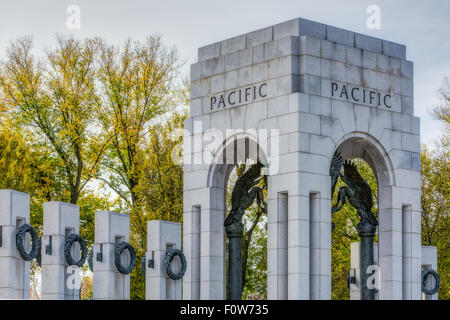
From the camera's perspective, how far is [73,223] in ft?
86.3

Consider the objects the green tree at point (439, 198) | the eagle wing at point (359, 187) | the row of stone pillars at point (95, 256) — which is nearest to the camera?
the row of stone pillars at point (95, 256)

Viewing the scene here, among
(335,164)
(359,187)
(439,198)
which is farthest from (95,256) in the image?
(439,198)

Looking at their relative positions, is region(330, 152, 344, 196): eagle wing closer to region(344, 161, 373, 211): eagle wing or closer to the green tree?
region(344, 161, 373, 211): eagle wing

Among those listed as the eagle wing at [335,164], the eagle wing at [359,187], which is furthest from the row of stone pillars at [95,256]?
the eagle wing at [359,187]

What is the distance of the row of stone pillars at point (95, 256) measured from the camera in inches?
989

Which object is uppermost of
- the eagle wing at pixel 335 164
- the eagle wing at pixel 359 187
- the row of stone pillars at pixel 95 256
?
the eagle wing at pixel 335 164

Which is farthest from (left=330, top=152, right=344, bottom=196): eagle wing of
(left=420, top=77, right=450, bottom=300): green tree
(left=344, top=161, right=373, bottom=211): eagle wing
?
(left=420, top=77, right=450, bottom=300): green tree

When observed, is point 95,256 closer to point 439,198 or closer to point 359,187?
point 359,187

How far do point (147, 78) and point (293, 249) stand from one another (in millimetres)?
22150

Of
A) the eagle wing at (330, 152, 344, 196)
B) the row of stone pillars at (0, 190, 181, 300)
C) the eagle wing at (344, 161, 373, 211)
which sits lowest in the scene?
the row of stone pillars at (0, 190, 181, 300)

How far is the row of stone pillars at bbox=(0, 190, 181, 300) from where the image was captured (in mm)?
25109

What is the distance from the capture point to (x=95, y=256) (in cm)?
2653

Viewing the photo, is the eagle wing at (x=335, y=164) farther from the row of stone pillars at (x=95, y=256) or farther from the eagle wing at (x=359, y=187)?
the row of stone pillars at (x=95, y=256)
